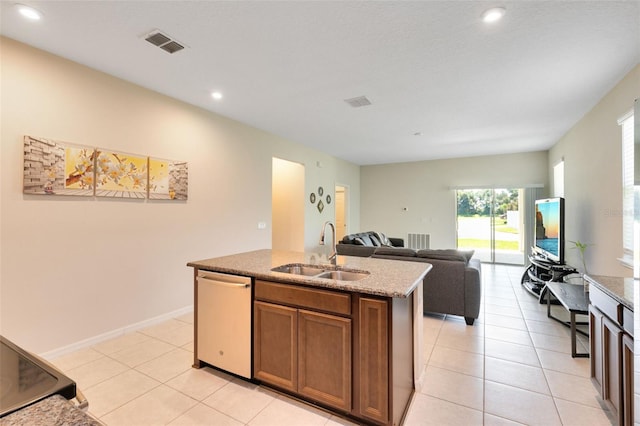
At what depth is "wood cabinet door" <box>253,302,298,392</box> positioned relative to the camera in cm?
203

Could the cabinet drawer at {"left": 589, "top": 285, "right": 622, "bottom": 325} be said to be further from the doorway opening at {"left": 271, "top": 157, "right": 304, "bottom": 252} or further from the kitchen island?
the doorway opening at {"left": 271, "top": 157, "right": 304, "bottom": 252}

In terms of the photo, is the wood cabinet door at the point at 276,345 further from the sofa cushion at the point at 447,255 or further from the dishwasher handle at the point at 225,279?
the sofa cushion at the point at 447,255

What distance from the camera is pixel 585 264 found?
4152 millimetres

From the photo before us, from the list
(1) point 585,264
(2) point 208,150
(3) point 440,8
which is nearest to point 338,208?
(2) point 208,150

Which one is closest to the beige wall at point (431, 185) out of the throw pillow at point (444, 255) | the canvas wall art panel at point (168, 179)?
the throw pillow at point (444, 255)

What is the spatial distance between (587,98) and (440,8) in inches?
112

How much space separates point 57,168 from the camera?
8.71 feet

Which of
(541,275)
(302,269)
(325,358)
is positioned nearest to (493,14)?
(302,269)

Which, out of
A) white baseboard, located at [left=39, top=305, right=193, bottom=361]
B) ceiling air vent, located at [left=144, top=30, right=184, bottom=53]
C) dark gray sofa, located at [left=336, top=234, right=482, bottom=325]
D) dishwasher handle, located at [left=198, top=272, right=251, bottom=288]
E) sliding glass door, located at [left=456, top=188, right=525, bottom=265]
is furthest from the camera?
sliding glass door, located at [left=456, top=188, right=525, bottom=265]

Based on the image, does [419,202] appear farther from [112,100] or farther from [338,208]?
[112,100]

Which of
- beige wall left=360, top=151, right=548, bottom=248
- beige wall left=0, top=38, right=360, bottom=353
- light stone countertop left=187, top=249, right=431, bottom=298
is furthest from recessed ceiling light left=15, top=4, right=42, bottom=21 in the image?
beige wall left=360, top=151, right=548, bottom=248

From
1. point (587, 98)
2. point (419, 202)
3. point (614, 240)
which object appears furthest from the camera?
point (419, 202)

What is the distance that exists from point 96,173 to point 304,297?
2527 mm

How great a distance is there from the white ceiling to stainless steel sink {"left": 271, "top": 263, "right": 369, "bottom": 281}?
1.87 metres
